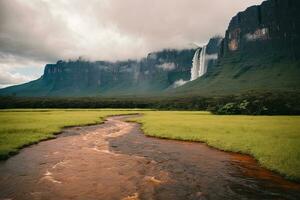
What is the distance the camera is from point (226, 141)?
28.1 m

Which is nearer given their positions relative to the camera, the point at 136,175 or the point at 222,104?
the point at 136,175

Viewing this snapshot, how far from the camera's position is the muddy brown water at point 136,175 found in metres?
14.1

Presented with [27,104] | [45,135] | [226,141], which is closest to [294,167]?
[226,141]

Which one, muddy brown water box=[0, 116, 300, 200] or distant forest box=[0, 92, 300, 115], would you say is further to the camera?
distant forest box=[0, 92, 300, 115]

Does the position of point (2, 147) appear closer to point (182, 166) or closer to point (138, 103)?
point (182, 166)

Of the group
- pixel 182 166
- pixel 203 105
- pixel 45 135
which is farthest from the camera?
pixel 203 105

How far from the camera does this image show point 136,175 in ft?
58.2

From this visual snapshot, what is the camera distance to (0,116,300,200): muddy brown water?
1413cm

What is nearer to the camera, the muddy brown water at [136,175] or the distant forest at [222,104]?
the muddy brown water at [136,175]

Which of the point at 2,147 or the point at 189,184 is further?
the point at 2,147

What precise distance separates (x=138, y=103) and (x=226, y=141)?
111 metres

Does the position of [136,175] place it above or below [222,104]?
below

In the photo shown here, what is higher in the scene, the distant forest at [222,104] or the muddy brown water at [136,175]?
the distant forest at [222,104]

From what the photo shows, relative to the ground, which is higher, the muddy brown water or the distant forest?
the distant forest
